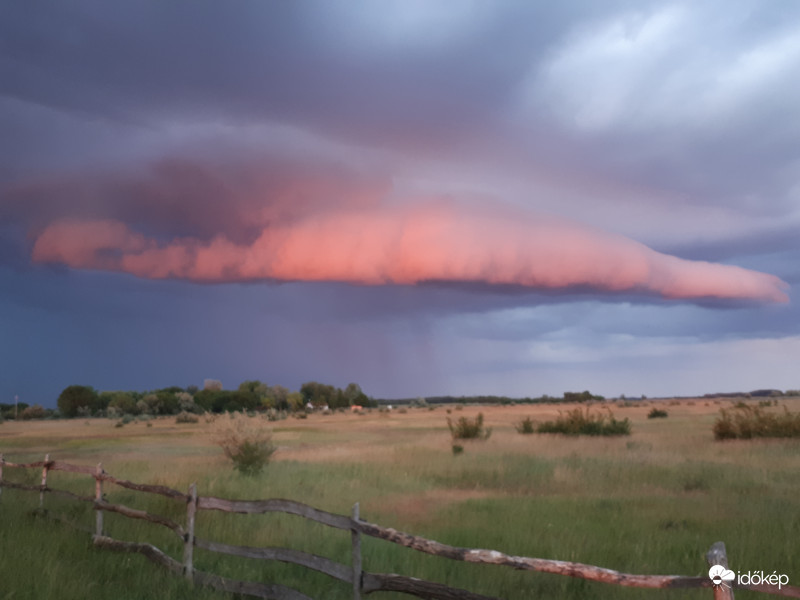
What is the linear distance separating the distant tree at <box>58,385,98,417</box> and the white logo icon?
107503mm

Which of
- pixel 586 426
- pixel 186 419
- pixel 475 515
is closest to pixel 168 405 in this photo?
pixel 186 419

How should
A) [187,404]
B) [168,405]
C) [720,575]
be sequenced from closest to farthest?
1. [720,575]
2. [168,405]
3. [187,404]

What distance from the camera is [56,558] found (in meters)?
10.5

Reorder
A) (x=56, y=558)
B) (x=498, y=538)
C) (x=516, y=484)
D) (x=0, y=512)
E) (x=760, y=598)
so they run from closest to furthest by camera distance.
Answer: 1. (x=760, y=598)
2. (x=56, y=558)
3. (x=498, y=538)
4. (x=0, y=512)
5. (x=516, y=484)

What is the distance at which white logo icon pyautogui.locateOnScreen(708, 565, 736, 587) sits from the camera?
4426mm

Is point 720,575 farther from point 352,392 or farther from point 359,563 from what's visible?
point 352,392

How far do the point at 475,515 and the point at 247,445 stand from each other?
12.5m

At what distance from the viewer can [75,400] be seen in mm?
101438

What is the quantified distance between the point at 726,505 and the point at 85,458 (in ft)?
95.5

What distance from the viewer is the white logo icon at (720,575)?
4426 mm

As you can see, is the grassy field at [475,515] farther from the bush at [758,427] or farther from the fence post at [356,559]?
the bush at [758,427]

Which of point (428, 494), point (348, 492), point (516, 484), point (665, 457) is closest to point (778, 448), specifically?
point (665, 457)

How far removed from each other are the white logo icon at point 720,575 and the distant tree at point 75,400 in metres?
108

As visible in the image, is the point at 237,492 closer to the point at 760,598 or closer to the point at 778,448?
the point at 760,598
